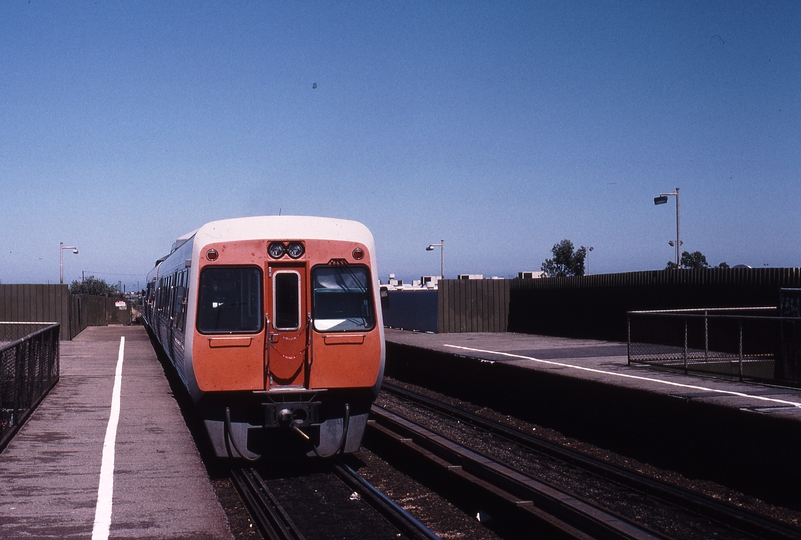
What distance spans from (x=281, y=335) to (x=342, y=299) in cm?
92

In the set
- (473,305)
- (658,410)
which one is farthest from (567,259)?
(658,410)

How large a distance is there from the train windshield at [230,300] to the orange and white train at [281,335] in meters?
0.01

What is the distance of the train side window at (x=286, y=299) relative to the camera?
1005 cm

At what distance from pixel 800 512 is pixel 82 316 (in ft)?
125

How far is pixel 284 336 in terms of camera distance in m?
9.98

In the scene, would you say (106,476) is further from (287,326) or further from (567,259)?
(567,259)

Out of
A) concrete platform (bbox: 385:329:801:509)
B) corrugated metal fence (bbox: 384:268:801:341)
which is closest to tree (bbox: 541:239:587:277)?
corrugated metal fence (bbox: 384:268:801:341)

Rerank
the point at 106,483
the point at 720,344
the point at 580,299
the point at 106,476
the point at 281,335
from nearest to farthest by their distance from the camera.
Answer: the point at 106,483 → the point at 106,476 → the point at 281,335 → the point at 720,344 → the point at 580,299

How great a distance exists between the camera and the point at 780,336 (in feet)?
43.0

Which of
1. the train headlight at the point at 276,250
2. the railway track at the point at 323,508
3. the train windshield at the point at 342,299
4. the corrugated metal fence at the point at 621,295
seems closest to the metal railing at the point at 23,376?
the railway track at the point at 323,508

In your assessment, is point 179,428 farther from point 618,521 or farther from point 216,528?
point 618,521

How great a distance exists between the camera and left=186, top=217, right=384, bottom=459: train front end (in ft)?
32.0

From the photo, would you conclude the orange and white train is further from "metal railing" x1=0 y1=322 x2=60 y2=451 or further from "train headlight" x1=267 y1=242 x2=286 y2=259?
"metal railing" x1=0 y1=322 x2=60 y2=451

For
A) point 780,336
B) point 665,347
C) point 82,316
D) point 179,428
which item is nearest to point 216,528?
point 179,428
